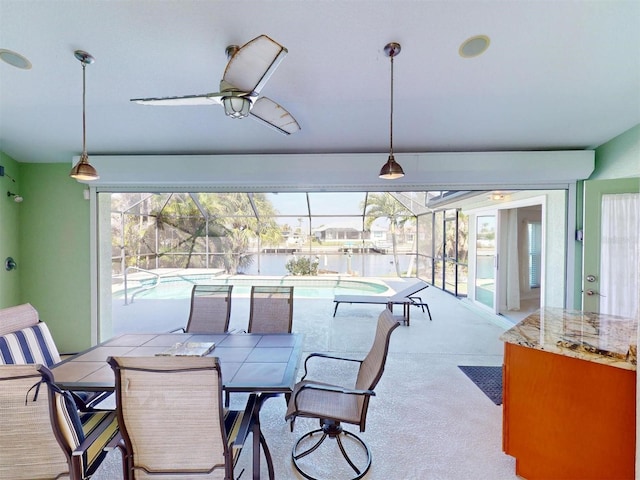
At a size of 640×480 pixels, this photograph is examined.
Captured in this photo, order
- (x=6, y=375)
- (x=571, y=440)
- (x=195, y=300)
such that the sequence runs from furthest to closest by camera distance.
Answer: (x=195, y=300), (x=571, y=440), (x=6, y=375)

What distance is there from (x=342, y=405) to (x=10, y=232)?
453cm

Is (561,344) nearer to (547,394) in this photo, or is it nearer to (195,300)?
(547,394)

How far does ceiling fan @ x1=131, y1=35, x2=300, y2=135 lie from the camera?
1.41 m

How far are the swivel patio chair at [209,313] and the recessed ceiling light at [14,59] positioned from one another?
7.50ft

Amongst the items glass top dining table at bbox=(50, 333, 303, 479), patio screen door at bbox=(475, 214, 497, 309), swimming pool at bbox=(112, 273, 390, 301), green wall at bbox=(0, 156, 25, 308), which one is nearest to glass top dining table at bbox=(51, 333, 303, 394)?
glass top dining table at bbox=(50, 333, 303, 479)

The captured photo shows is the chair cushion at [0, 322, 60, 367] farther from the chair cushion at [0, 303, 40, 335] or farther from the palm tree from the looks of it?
the palm tree

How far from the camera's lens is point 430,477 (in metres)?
1.88

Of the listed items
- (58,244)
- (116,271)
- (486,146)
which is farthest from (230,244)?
(486,146)

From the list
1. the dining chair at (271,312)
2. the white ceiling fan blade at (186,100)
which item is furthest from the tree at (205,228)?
the white ceiling fan blade at (186,100)

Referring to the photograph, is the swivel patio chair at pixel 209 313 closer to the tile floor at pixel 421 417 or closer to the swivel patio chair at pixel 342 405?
the tile floor at pixel 421 417

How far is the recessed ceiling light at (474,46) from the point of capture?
2.10 metres

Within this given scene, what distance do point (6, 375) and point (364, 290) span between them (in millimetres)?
8364

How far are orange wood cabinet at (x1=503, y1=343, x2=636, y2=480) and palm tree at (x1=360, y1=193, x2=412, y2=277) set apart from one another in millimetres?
8247

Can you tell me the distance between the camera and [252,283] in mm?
9000
